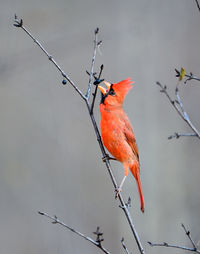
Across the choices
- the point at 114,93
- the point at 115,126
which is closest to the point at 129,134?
the point at 115,126

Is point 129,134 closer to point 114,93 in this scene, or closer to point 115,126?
point 115,126

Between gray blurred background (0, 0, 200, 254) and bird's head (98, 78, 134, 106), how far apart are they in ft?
4.17

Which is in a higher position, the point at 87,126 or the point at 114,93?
the point at 87,126

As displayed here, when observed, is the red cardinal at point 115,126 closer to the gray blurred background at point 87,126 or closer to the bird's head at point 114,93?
the bird's head at point 114,93

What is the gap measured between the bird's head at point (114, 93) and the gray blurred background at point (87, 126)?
1272mm

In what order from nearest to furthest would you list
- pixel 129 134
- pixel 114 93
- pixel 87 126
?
pixel 114 93 → pixel 129 134 → pixel 87 126

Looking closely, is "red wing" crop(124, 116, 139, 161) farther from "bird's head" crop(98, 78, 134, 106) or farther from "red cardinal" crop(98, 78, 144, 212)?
"bird's head" crop(98, 78, 134, 106)

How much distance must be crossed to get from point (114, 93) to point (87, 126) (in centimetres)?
208

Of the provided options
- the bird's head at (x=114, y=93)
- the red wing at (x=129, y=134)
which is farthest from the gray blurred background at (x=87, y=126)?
the bird's head at (x=114, y=93)

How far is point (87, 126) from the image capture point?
5.28m

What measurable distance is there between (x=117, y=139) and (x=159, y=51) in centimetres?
262

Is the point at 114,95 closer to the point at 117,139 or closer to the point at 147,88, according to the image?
the point at 117,139

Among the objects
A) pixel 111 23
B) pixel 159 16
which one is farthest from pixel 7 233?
pixel 159 16

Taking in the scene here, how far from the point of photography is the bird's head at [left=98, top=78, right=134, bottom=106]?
3.13 m
